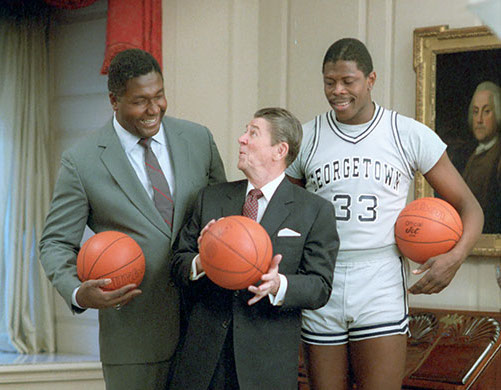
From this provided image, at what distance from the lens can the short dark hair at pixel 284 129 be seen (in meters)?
2.27

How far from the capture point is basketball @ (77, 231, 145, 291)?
83.4 inches

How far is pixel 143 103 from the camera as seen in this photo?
2.30m

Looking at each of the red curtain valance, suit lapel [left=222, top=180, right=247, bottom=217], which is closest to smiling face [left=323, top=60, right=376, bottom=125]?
suit lapel [left=222, top=180, right=247, bottom=217]

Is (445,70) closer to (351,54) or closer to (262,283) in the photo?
(351,54)

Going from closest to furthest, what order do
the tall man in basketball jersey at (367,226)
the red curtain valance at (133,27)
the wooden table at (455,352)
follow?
1. the tall man in basketball jersey at (367,226)
2. the wooden table at (455,352)
3. the red curtain valance at (133,27)

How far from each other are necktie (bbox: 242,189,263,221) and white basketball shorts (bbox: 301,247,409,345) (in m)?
0.40

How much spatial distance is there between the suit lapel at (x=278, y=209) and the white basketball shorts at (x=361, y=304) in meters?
0.34

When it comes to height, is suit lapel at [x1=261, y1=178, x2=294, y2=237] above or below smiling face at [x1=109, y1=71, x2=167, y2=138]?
below

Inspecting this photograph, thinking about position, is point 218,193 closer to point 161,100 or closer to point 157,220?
point 157,220

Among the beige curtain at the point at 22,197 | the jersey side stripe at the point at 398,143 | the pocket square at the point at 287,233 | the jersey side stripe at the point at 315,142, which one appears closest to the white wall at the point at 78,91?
the beige curtain at the point at 22,197

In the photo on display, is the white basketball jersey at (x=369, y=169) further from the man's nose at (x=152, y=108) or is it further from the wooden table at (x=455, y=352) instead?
the wooden table at (x=455, y=352)

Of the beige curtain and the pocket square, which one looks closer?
the pocket square

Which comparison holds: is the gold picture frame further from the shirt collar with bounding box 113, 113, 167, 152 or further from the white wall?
the white wall

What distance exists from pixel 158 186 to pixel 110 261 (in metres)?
0.37
